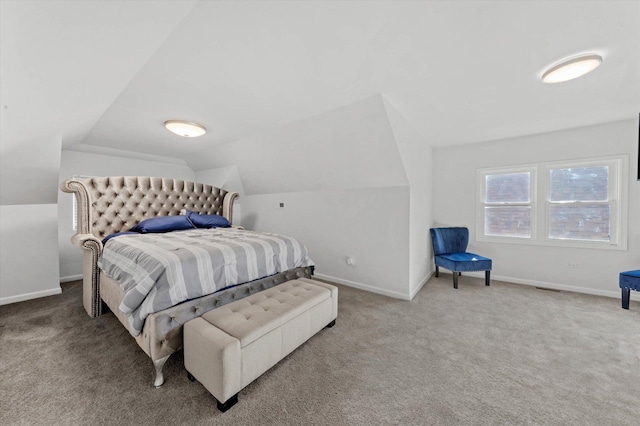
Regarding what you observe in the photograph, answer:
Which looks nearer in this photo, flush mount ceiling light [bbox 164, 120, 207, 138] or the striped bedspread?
the striped bedspread

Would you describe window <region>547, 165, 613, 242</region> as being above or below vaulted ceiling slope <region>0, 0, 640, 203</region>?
below

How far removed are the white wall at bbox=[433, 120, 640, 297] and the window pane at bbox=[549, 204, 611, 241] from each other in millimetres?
184

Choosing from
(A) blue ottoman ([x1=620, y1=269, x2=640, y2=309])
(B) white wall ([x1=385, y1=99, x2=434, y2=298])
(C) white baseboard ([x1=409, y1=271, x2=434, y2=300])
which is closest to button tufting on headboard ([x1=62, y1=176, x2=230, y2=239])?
(B) white wall ([x1=385, y1=99, x2=434, y2=298])

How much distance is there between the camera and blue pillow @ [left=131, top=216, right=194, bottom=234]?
10.0 ft

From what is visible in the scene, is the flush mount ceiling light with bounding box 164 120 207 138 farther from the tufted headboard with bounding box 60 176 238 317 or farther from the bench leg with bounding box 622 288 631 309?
the bench leg with bounding box 622 288 631 309

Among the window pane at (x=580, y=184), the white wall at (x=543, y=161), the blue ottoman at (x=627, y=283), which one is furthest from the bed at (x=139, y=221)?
the window pane at (x=580, y=184)

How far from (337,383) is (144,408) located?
1.14m

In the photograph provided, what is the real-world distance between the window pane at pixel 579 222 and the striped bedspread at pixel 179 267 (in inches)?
148

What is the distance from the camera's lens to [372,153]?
2.87 m

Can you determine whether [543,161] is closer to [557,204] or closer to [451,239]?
[557,204]

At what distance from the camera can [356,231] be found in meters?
3.37

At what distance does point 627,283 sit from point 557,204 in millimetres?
1156

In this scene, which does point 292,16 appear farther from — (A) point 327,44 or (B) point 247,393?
(B) point 247,393

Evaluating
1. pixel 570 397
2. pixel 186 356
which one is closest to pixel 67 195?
pixel 186 356
